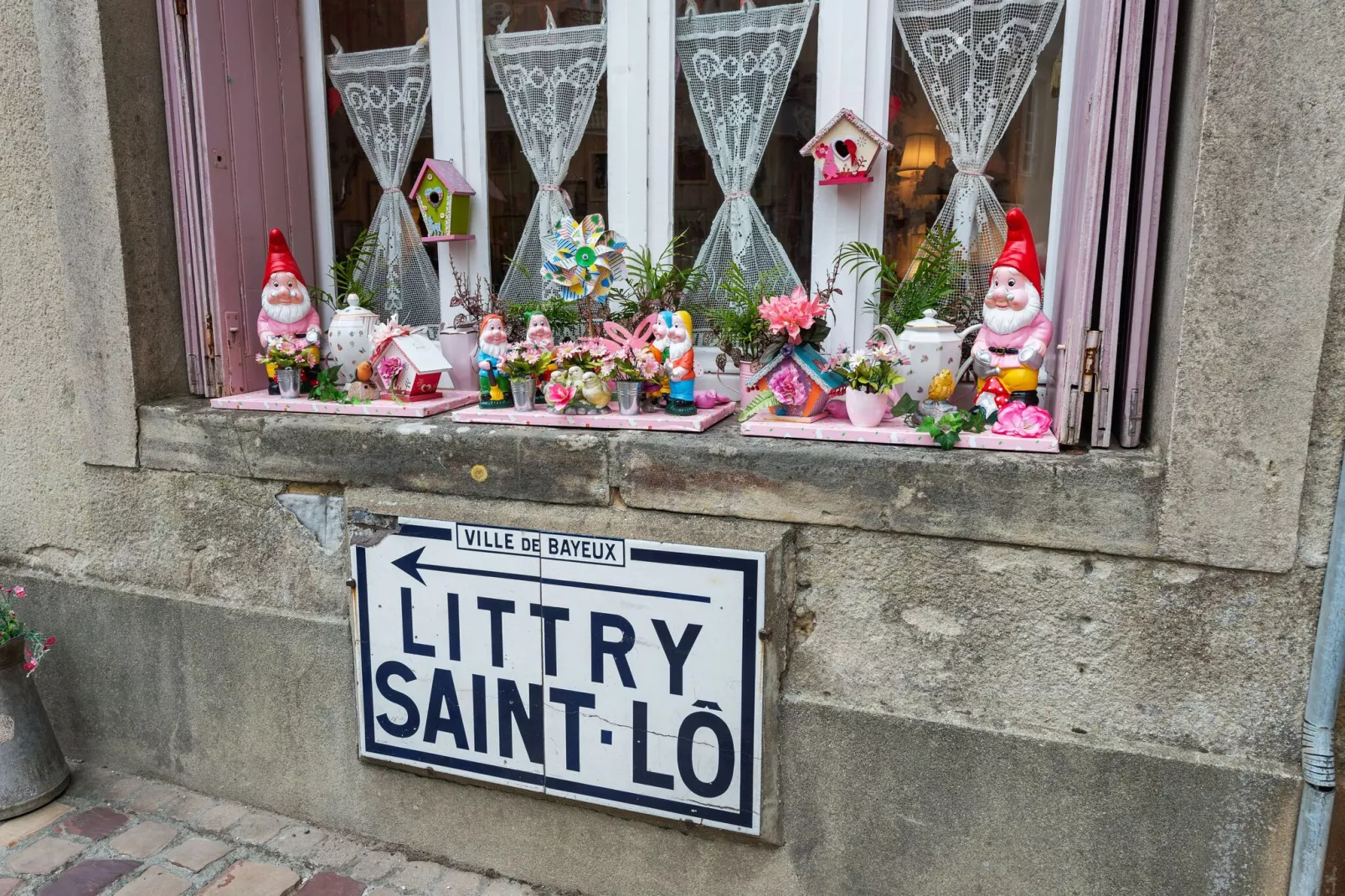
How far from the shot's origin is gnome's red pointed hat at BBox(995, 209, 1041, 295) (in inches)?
Result: 88.9

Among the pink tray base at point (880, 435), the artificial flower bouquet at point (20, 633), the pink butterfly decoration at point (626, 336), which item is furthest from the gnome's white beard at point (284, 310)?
the pink tray base at point (880, 435)

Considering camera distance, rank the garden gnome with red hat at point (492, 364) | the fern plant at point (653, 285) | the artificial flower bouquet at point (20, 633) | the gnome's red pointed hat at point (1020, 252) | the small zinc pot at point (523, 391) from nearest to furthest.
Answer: the gnome's red pointed hat at point (1020, 252)
the small zinc pot at point (523, 391)
the garden gnome with red hat at point (492, 364)
the fern plant at point (653, 285)
the artificial flower bouquet at point (20, 633)

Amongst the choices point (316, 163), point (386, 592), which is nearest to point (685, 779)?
point (386, 592)

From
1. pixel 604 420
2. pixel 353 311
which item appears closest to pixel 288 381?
pixel 353 311

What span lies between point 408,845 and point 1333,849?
8.36 ft

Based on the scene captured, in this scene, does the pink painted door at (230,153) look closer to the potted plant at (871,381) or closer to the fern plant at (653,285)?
the fern plant at (653,285)

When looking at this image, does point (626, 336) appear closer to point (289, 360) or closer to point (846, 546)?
point (846, 546)

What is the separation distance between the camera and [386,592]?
266 centimetres

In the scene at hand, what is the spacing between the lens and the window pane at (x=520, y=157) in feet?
9.59

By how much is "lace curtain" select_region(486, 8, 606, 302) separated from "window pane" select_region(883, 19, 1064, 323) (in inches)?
38.9

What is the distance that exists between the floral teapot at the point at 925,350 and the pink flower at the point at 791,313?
0.70ft

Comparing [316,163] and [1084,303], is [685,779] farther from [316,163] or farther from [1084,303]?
[316,163]

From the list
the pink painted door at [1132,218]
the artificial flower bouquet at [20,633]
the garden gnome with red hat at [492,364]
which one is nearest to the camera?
the pink painted door at [1132,218]

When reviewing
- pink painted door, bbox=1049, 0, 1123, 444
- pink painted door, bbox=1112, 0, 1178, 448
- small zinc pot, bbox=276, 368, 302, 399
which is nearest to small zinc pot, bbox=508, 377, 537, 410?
small zinc pot, bbox=276, 368, 302, 399
